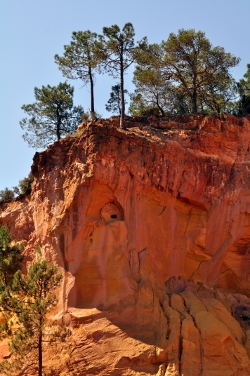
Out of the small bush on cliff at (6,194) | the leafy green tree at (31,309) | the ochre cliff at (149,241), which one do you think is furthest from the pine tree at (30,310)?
the small bush on cliff at (6,194)

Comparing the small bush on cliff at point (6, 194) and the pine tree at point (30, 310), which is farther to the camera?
the small bush on cliff at point (6, 194)

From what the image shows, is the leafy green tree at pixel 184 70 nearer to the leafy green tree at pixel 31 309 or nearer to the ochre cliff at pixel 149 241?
the ochre cliff at pixel 149 241

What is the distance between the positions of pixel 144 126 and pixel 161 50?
6136 mm

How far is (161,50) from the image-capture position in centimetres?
2898

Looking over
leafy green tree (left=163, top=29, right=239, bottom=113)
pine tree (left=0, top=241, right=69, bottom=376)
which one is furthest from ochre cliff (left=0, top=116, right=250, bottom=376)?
leafy green tree (left=163, top=29, right=239, bottom=113)

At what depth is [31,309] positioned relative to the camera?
18125 millimetres

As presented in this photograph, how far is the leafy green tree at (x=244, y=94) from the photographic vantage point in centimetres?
2931

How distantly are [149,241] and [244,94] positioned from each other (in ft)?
44.3

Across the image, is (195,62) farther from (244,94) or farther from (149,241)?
(149,241)

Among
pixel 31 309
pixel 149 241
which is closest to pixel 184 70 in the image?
pixel 149 241

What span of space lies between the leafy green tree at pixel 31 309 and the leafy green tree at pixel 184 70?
1282 cm

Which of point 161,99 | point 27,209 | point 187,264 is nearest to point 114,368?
point 187,264

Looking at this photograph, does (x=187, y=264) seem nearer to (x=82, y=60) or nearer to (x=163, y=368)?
(x=163, y=368)

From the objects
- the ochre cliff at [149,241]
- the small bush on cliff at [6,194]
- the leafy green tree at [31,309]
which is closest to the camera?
the leafy green tree at [31,309]
